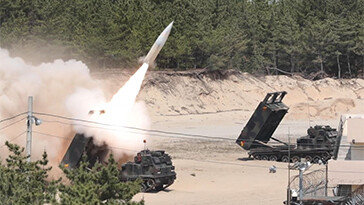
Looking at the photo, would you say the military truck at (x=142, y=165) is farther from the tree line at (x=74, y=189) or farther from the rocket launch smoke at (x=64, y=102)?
the tree line at (x=74, y=189)

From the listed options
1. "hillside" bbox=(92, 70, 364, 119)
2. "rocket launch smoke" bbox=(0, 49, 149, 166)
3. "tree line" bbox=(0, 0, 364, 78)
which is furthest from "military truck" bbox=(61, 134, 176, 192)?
"tree line" bbox=(0, 0, 364, 78)

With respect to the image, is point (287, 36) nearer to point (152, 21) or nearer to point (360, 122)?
point (152, 21)

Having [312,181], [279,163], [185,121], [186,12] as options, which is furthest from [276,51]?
[312,181]

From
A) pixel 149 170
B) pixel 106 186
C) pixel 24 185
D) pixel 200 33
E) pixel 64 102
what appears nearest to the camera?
pixel 106 186

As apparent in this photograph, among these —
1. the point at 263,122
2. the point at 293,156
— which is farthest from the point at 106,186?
the point at 293,156

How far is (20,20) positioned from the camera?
70.8 m

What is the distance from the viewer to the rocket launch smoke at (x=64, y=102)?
104 feet

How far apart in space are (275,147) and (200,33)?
3728cm

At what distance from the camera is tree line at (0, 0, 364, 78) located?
2697 inches

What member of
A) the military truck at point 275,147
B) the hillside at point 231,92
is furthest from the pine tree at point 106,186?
the hillside at point 231,92

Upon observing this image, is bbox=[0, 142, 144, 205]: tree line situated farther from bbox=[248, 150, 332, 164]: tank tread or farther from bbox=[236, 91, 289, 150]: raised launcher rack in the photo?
bbox=[248, 150, 332, 164]: tank tread

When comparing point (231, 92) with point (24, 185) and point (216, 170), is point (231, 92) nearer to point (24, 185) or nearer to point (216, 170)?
point (216, 170)

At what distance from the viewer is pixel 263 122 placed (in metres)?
39.8

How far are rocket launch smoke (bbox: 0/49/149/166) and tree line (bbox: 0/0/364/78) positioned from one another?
25897mm
